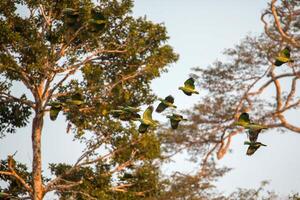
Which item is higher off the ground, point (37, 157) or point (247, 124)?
point (37, 157)

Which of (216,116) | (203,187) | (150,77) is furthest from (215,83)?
(150,77)

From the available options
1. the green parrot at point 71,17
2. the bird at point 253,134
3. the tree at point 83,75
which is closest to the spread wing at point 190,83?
the bird at point 253,134

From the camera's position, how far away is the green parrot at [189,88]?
108 inches

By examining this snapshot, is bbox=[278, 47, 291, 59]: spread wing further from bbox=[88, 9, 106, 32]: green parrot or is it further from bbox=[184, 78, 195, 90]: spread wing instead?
bbox=[88, 9, 106, 32]: green parrot

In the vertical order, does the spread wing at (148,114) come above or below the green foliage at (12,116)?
below

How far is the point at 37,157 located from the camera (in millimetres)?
10133

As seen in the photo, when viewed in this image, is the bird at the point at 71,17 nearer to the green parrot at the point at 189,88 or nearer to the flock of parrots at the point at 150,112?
the flock of parrots at the point at 150,112

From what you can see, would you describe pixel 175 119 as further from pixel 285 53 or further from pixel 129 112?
pixel 285 53

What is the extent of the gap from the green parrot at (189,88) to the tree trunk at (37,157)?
26.3 ft

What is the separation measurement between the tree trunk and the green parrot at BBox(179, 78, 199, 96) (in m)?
8.02

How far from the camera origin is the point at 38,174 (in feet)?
32.8

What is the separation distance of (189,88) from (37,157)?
8.15m

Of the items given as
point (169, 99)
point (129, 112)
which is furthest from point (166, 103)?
point (129, 112)

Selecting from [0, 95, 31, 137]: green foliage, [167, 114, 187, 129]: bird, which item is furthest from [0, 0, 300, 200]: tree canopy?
[167, 114, 187, 129]: bird
